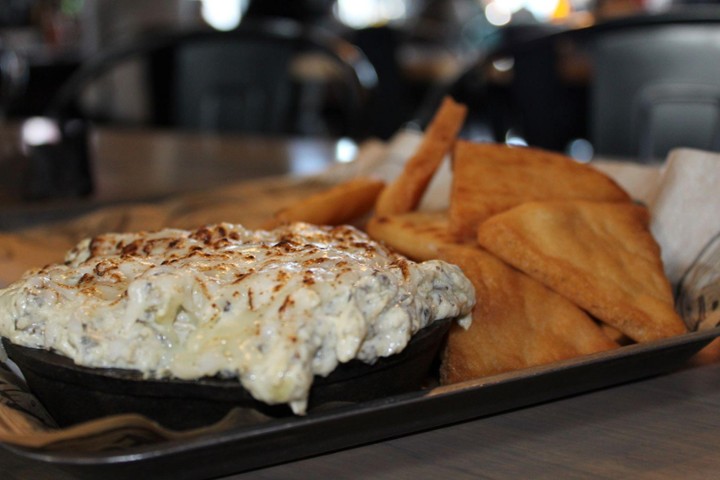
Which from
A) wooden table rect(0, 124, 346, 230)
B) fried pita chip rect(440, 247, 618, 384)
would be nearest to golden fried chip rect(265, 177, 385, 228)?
fried pita chip rect(440, 247, 618, 384)

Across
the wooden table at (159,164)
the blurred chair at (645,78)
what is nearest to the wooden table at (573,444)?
the wooden table at (159,164)

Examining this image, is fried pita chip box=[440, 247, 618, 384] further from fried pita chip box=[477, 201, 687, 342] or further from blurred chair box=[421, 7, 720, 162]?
blurred chair box=[421, 7, 720, 162]

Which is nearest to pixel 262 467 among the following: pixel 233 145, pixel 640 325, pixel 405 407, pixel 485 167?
pixel 405 407

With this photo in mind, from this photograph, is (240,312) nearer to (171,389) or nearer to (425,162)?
(171,389)

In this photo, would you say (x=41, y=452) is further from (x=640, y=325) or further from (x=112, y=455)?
(x=640, y=325)

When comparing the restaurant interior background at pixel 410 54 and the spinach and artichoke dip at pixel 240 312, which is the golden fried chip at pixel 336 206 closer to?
the spinach and artichoke dip at pixel 240 312

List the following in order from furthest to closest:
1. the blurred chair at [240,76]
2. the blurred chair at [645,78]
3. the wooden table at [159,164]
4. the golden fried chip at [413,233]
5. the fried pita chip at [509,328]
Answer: the blurred chair at [240,76]
the blurred chair at [645,78]
the wooden table at [159,164]
the golden fried chip at [413,233]
the fried pita chip at [509,328]
